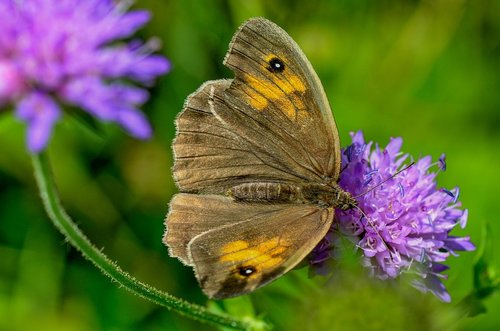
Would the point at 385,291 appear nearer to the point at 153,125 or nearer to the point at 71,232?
the point at 71,232

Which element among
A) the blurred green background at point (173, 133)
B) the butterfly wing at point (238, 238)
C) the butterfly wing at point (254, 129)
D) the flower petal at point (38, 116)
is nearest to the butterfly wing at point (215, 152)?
the butterfly wing at point (254, 129)

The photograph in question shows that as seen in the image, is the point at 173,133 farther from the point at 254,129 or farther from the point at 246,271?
the point at 246,271

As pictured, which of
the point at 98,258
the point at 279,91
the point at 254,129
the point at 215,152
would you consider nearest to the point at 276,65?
the point at 279,91

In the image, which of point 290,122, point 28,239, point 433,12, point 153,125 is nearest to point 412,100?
point 433,12

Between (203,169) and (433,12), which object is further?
(433,12)

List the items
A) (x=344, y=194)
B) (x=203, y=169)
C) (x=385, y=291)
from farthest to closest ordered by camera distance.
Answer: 1. (x=203, y=169)
2. (x=344, y=194)
3. (x=385, y=291)

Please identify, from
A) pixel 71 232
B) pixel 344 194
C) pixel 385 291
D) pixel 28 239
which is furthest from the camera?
pixel 28 239

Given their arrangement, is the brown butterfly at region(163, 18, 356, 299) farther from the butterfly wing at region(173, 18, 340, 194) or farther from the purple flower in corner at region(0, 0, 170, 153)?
the purple flower in corner at region(0, 0, 170, 153)
